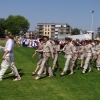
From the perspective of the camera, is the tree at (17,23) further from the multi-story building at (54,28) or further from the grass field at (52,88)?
the grass field at (52,88)

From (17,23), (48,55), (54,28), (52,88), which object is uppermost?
(17,23)

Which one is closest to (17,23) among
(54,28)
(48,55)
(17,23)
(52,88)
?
(17,23)

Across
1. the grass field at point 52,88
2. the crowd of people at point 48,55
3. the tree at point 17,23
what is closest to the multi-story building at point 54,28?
the tree at point 17,23

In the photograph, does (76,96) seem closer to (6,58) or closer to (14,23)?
(6,58)

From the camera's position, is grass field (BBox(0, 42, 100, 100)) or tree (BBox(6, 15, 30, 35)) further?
tree (BBox(6, 15, 30, 35))

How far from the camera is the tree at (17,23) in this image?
125m

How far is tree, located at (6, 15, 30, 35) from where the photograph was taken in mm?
125075

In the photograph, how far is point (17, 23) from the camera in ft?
426

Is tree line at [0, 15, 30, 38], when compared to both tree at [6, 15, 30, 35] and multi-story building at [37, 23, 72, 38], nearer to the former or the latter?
tree at [6, 15, 30, 35]

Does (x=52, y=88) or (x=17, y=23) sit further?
(x=17, y=23)

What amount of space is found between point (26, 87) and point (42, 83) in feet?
3.09

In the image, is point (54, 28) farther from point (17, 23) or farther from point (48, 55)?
point (48, 55)

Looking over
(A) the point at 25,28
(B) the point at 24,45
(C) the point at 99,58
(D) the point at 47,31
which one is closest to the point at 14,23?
(A) the point at 25,28

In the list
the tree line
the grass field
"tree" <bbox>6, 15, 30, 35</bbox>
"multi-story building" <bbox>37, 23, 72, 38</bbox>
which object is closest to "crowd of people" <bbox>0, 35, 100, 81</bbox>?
the grass field
